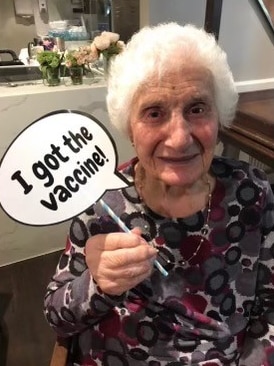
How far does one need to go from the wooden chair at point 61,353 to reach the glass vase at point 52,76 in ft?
4.38

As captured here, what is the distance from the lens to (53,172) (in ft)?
2.04

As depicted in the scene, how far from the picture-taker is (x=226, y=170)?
94 centimetres

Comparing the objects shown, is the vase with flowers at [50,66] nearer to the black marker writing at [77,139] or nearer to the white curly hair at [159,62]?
the white curly hair at [159,62]

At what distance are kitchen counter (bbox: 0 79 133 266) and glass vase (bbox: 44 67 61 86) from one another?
31mm

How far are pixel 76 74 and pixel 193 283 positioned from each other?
137 centimetres

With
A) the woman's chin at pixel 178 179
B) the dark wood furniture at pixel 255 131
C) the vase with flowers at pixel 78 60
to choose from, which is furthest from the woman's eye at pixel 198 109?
the vase with flowers at pixel 78 60

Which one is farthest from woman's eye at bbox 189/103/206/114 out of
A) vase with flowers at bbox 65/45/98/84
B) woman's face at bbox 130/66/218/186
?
vase with flowers at bbox 65/45/98/84

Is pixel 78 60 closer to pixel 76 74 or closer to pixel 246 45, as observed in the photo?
pixel 76 74

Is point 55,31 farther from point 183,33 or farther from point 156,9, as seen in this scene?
point 183,33

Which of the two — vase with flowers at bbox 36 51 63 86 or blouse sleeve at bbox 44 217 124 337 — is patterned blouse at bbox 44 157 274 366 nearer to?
blouse sleeve at bbox 44 217 124 337

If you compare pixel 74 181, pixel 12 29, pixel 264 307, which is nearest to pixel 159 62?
pixel 74 181

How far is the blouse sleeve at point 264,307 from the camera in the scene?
906 mm

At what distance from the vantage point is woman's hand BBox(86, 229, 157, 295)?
0.64m

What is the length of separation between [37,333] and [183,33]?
1.51 m
